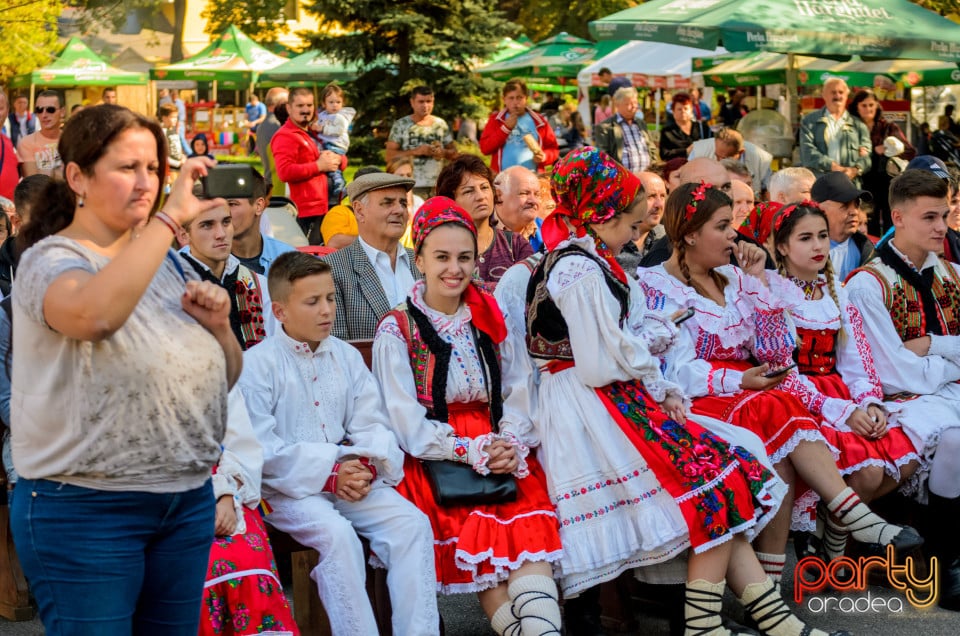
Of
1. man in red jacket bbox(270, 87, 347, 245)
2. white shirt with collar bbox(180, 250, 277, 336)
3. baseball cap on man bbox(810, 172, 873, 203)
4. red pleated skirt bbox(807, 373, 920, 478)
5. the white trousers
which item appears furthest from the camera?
man in red jacket bbox(270, 87, 347, 245)

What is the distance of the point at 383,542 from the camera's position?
4.06m

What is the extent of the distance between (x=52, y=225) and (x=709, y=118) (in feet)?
63.9

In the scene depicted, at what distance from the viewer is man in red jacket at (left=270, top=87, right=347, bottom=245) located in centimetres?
891

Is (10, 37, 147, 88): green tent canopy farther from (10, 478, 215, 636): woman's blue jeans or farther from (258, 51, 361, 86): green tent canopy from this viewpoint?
(10, 478, 215, 636): woman's blue jeans

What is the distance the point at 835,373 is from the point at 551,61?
2055cm

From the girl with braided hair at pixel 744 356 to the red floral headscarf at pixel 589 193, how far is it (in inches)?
24.5

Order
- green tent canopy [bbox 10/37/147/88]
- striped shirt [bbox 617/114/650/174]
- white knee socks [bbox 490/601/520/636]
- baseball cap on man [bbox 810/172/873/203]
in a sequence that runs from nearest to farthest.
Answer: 1. white knee socks [bbox 490/601/520/636]
2. baseball cap on man [bbox 810/172/873/203]
3. striped shirt [bbox 617/114/650/174]
4. green tent canopy [bbox 10/37/147/88]

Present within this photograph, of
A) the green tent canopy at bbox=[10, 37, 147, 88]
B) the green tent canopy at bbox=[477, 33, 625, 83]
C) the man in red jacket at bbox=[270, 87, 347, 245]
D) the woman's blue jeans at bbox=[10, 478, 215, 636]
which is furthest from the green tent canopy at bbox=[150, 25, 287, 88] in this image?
the woman's blue jeans at bbox=[10, 478, 215, 636]

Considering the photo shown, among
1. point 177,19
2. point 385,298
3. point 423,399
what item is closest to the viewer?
point 423,399

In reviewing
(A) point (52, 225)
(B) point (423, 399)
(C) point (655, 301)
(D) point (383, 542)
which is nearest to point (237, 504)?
(D) point (383, 542)

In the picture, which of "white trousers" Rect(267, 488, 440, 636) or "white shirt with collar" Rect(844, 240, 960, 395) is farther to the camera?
"white shirt with collar" Rect(844, 240, 960, 395)

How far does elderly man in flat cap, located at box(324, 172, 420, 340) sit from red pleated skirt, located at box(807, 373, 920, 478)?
196 centimetres

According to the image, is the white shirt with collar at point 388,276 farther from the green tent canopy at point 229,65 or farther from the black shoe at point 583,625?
the green tent canopy at point 229,65

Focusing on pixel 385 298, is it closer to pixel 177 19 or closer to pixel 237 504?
pixel 237 504
